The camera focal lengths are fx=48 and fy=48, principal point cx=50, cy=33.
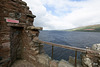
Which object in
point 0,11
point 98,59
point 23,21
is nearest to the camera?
point 98,59

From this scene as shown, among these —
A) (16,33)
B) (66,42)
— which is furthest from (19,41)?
(66,42)

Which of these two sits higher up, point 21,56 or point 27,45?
point 27,45

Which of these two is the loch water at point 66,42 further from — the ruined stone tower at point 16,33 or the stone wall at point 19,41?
the ruined stone tower at point 16,33

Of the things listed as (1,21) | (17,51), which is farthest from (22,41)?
(1,21)

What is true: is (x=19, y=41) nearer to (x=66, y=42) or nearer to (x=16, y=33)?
(x=16, y=33)

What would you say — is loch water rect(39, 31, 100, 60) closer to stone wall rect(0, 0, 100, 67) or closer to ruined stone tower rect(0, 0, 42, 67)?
stone wall rect(0, 0, 100, 67)

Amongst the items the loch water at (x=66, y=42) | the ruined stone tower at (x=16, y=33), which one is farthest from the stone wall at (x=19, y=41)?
the loch water at (x=66, y=42)

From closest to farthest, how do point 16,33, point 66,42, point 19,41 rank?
1. point 16,33
2. point 19,41
3. point 66,42

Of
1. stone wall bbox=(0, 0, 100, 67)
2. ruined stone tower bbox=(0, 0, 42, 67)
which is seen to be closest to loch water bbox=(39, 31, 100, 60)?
stone wall bbox=(0, 0, 100, 67)

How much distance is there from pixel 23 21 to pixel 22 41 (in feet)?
5.76

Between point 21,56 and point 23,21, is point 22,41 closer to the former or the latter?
point 21,56

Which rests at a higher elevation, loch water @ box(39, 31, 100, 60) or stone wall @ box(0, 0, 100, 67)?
stone wall @ box(0, 0, 100, 67)

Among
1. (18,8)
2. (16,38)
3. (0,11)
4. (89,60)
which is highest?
(18,8)

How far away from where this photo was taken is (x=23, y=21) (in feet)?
12.9
